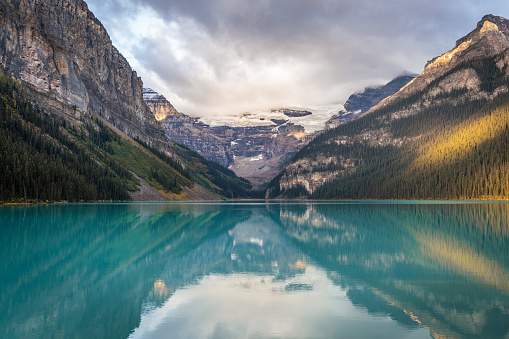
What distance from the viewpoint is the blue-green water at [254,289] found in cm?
1179

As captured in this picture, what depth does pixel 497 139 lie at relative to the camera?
160 meters

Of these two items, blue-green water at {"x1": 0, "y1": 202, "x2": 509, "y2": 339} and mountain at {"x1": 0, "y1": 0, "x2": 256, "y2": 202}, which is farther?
mountain at {"x1": 0, "y1": 0, "x2": 256, "y2": 202}

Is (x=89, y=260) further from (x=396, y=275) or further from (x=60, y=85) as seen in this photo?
(x=60, y=85)

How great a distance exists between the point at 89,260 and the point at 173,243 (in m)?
8.93

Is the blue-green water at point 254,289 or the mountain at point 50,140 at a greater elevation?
the mountain at point 50,140

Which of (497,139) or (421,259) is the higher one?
(497,139)

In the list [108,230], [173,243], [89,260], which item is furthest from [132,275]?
[108,230]

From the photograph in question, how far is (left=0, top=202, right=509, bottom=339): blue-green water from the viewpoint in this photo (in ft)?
38.7

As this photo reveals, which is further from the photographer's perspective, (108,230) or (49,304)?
(108,230)

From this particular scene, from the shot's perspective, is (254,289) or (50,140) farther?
(50,140)

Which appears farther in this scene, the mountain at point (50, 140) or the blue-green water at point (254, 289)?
the mountain at point (50, 140)

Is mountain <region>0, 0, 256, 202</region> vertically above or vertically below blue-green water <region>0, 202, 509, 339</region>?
above

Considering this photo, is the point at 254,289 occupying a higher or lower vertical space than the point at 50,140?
lower

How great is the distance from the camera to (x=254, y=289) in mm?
16938
